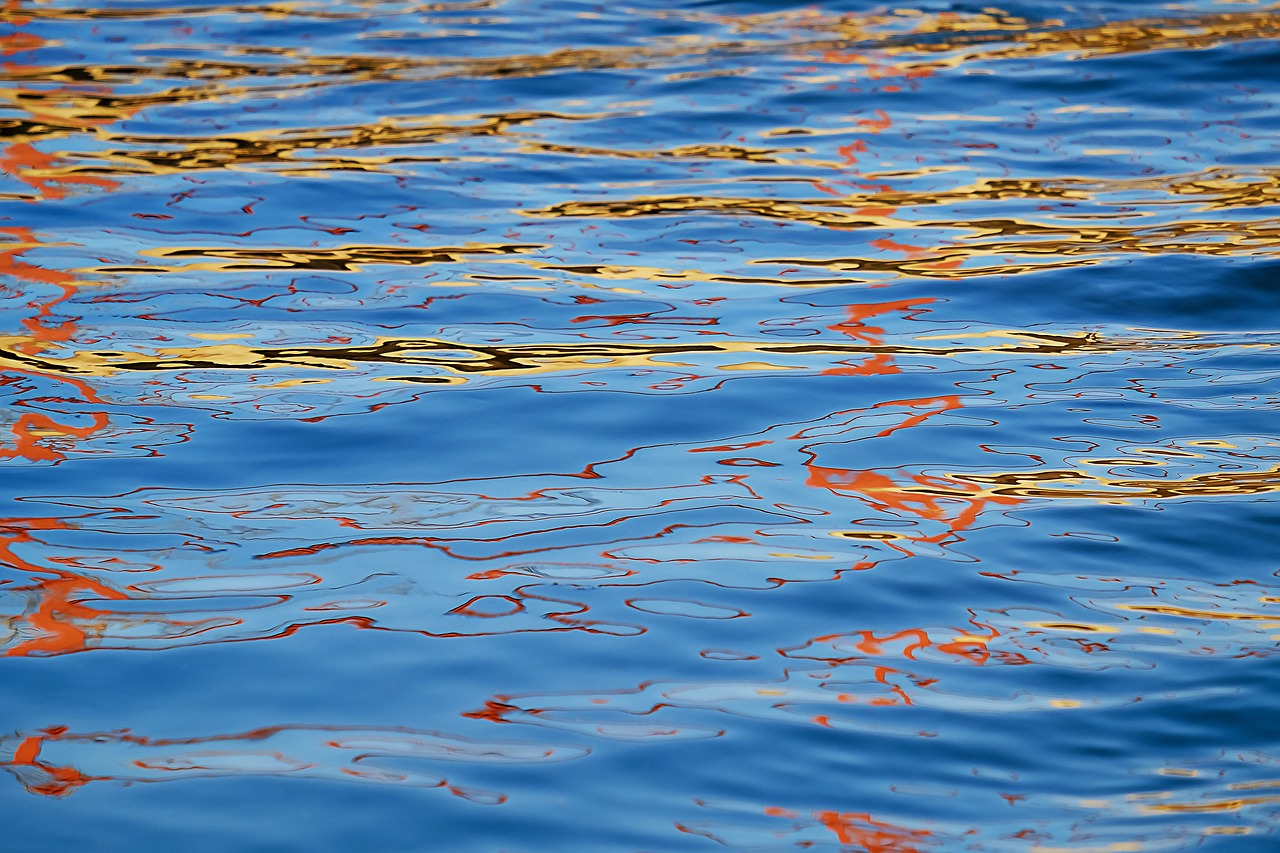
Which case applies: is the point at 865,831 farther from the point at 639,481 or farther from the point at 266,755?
the point at 639,481

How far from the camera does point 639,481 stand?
280cm

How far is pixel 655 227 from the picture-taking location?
459 cm

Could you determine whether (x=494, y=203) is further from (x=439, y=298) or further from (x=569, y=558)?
(x=569, y=558)

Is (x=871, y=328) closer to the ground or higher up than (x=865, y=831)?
higher up

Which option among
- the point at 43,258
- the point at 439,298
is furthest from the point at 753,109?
the point at 43,258

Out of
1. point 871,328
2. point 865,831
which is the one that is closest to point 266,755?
point 865,831

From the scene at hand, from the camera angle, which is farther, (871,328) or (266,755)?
(871,328)

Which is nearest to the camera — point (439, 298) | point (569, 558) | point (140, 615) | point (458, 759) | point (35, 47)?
point (458, 759)

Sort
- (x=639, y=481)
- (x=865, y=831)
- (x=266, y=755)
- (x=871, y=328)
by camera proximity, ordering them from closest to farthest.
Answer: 1. (x=865, y=831)
2. (x=266, y=755)
3. (x=639, y=481)
4. (x=871, y=328)

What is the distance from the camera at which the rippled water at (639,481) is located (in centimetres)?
188

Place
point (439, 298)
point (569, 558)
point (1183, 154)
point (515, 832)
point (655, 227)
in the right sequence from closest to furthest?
point (515, 832)
point (569, 558)
point (439, 298)
point (655, 227)
point (1183, 154)

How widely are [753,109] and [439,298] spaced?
2.74m

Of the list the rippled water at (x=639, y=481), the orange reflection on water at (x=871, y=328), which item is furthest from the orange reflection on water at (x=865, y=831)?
the orange reflection on water at (x=871, y=328)

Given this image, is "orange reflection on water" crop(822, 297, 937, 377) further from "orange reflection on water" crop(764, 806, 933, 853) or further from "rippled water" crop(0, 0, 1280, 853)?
"orange reflection on water" crop(764, 806, 933, 853)
